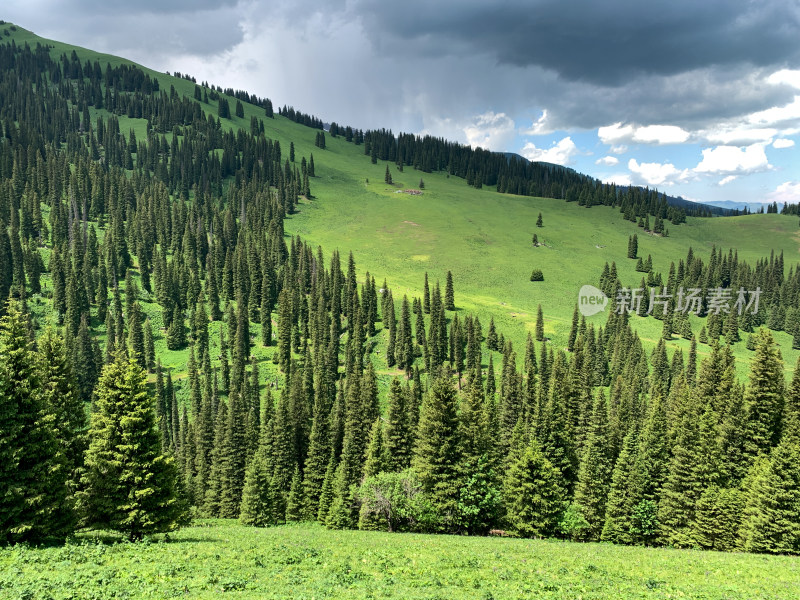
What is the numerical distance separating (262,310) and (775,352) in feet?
456

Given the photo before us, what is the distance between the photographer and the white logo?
178 m

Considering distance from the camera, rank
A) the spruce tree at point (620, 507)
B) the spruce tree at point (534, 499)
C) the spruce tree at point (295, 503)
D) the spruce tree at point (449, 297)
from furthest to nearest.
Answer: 1. the spruce tree at point (449, 297)
2. the spruce tree at point (295, 503)
3. the spruce tree at point (620, 507)
4. the spruce tree at point (534, 499)

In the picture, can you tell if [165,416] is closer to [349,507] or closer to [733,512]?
[349,507]

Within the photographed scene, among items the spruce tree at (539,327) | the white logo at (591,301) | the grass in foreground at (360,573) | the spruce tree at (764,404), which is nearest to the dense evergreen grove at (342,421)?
the spruce tree at (764,404)

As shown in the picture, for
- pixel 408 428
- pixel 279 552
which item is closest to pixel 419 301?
pixel 408 428

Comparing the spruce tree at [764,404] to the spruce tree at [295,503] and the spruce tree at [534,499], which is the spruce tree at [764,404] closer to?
Answer: the spruce tree at [534,499]

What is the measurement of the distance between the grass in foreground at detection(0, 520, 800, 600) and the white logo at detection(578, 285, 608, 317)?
15768cm

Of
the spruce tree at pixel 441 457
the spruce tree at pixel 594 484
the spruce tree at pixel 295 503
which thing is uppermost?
the spruce tree at pixel 441 457

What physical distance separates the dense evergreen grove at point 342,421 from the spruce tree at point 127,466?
4.9 inches

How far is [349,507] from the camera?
5712cm

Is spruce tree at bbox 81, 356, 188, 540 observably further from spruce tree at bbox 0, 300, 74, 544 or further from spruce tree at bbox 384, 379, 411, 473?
spruce tree at bbox 384, 379, 411, 473

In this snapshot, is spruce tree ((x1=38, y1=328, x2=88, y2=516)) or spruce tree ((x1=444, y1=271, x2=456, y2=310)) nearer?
spruce tree ((x1=38, y1=328, x2=88, y2=516))

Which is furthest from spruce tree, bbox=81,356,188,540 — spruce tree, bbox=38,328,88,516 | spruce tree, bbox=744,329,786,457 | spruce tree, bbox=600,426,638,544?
spruce tree, bbox=744,329,786,457

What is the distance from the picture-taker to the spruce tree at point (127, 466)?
29.0m
